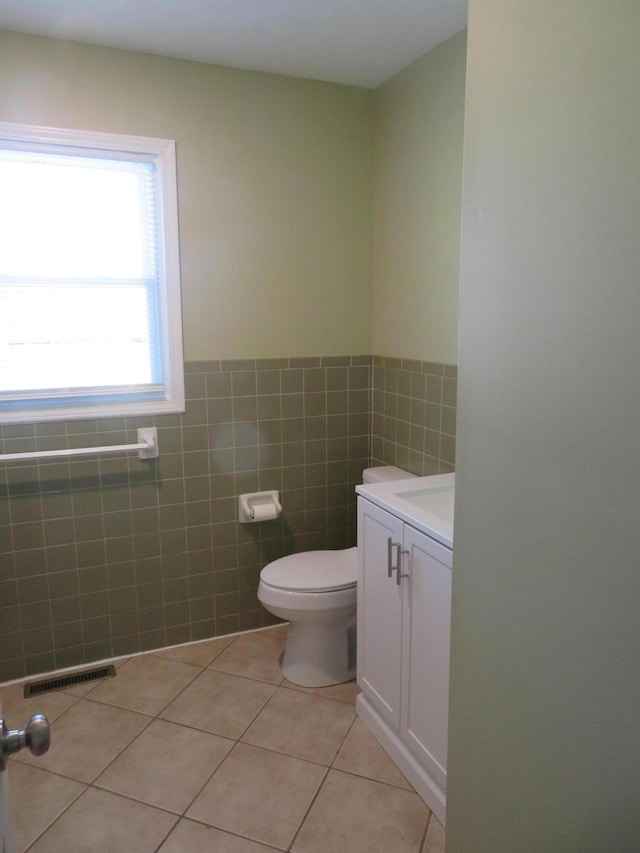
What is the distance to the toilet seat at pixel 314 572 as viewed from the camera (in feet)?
8.04

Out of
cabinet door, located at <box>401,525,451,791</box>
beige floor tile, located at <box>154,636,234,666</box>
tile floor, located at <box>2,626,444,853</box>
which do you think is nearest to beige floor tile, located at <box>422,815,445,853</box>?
tile floor, located at <box>2,626,444,853</box>

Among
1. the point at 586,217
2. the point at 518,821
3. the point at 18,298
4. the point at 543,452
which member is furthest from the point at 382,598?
the point at 18,298

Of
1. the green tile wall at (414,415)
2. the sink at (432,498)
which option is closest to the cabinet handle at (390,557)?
the sink at (432,498)

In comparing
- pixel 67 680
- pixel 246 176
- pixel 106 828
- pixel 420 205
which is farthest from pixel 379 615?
pixel 246 176

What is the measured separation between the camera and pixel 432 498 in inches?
86.4

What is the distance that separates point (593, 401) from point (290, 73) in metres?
2.49

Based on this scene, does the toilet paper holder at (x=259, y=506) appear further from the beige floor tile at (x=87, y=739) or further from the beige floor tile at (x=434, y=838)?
the beige floor tile at (x=434, y=838)

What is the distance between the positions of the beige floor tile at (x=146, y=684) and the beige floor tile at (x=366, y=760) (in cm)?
77

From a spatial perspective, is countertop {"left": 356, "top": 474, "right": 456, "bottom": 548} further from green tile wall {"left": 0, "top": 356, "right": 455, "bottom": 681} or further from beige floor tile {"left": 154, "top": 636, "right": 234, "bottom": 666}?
beige floor tile {"left": 154, "top": 636, "right": 234, "bottom": 666}

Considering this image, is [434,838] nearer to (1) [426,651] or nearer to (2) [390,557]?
(1) [426,651]

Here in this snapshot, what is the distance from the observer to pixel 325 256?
292 centimetres

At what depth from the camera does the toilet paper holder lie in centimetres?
280

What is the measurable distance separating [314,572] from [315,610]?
0.17 m

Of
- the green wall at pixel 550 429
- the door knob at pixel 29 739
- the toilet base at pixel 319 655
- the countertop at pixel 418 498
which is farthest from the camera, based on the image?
the toilet base at pixel 319 655
